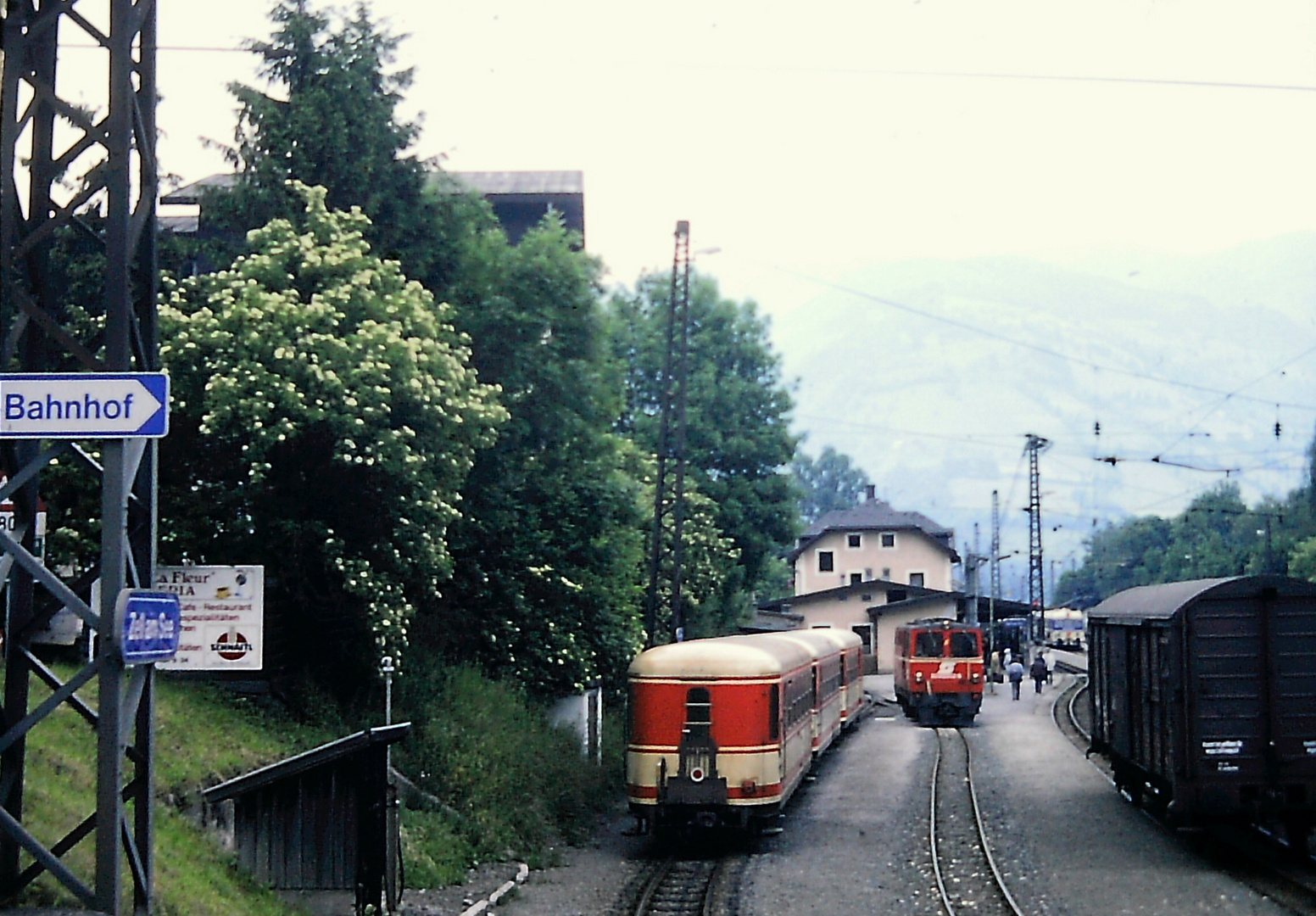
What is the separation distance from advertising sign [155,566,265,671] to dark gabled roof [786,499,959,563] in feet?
214

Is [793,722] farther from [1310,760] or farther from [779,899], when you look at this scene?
[1310,760]

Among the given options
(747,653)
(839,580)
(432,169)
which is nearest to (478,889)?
(747,653)

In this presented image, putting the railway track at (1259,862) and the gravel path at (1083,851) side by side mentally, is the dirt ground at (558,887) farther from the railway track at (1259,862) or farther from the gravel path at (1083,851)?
the railway track at (1259,862)

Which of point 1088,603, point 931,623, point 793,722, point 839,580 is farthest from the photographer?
point 1088,603

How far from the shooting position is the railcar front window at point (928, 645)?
3669 cm

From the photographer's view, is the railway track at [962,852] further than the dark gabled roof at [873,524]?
No

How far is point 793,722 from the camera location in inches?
808

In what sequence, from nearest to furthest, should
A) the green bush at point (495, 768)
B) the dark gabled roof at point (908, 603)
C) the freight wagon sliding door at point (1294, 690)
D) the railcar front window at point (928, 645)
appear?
1. the freight wagon sliding door at point (1294, 690)
2. the green bush at point (495, 768)
3. the railcar front window at point (928, 645)
4. the dark gabled roof at point (908, 603)

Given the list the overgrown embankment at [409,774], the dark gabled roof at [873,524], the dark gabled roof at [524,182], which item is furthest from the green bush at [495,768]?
the dark gabled roof at [873,524]

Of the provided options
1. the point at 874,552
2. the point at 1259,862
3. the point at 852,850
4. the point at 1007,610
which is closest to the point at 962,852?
the point at 852,850

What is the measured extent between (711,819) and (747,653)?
2228mm

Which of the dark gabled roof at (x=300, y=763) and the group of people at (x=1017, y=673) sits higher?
the dark gabled roof at (x=300, y=763)

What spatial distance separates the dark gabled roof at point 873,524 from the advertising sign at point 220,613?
6511 centimetres

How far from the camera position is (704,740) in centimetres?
1806
